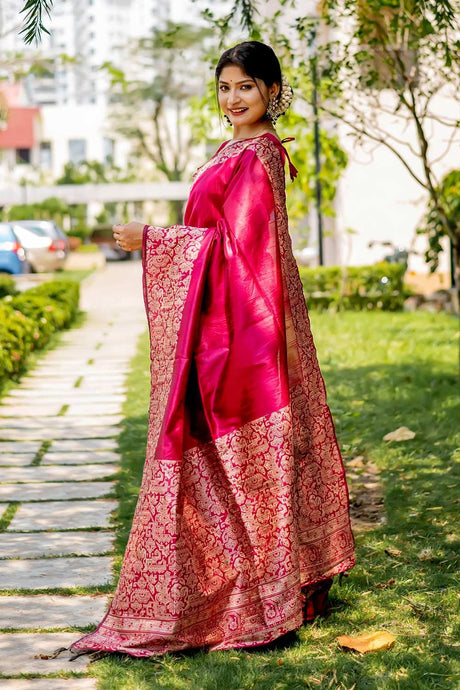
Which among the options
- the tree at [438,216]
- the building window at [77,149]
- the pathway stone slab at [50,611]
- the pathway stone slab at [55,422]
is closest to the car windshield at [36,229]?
the tree at [438,216]

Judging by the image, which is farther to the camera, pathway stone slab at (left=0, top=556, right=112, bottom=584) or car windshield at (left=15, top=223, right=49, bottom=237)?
car windshield at (left=15, top=223, right=49, bottom=237)

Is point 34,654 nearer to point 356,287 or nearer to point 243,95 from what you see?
point 243,95

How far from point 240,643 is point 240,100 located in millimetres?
1523

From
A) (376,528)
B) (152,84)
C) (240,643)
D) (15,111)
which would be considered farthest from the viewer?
(15,111)

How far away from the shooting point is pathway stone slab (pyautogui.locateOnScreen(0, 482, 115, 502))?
4.79 metres

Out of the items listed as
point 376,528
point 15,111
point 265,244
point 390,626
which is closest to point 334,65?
point 376,528

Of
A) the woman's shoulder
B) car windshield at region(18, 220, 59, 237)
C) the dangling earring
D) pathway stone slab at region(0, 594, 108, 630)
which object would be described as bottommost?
pathway stone slab at region(0, 594, 108, 630)

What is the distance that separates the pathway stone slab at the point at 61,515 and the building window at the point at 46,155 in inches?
1933

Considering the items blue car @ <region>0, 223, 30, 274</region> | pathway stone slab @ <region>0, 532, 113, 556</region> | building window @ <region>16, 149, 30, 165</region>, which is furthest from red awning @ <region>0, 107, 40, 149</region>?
pathway stone slab @ <region>0, 532, 113, 556</region>

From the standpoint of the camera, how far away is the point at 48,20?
121 inches

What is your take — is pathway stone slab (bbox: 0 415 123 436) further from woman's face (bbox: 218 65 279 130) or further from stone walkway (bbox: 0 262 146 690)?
woman's face (bbox: 218 65 279 130)

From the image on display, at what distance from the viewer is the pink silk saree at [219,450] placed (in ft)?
9.56

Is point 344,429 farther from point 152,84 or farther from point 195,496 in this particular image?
point 152,84

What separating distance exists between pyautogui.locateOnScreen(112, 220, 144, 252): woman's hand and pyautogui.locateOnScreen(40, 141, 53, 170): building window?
50543 millimetres
